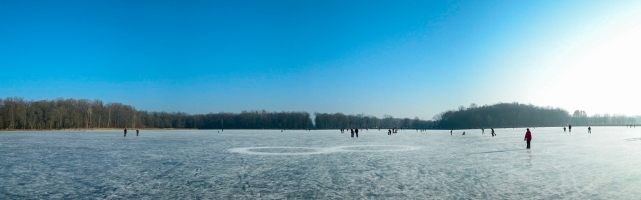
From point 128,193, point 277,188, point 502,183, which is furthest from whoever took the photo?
point 502,183

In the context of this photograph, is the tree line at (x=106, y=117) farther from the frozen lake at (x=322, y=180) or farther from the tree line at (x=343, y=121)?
the frozen lake at (x=322, y=180)

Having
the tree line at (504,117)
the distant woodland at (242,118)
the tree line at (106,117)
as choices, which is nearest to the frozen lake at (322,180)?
the tree line at (106,117)

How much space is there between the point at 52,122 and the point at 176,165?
111 m

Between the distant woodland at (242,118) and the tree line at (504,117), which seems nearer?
the distant woodland at (242,118)

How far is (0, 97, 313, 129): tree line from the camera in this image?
102 metres

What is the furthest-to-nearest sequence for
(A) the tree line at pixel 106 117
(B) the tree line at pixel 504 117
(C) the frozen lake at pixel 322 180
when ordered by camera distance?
1. (B) the tree line at pixel 504 117
2. (A) the tree line at pixel 106 117
3. (C) the frozen lake at pixel 322 180

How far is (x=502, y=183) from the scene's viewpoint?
9.61 m

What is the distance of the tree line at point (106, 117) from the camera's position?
333ft

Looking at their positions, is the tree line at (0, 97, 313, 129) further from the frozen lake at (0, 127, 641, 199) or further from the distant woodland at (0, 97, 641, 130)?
the frozen lake at (0, 127, 641, 199)

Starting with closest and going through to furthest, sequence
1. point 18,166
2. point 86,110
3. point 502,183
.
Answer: point 502,183
point 18,166
point 86,110

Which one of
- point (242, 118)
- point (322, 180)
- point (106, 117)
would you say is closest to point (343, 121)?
point (242, 118)

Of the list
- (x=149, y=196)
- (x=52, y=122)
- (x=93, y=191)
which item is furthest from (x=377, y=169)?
(x=52, y=122)

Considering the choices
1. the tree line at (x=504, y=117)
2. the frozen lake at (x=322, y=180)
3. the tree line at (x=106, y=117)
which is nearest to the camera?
the frozen lake at (x=322, y=180)

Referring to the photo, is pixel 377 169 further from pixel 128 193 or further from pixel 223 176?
pixel 128 193
